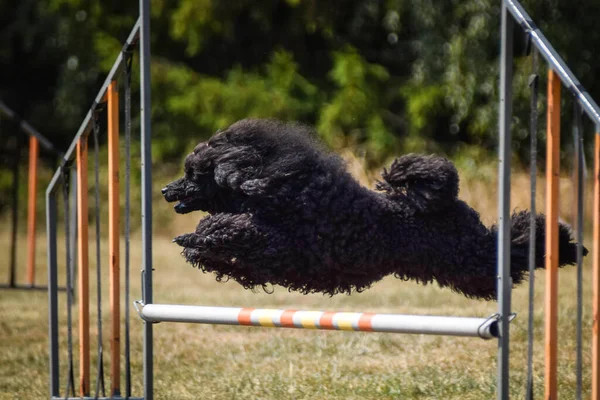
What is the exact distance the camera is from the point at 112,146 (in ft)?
10.6

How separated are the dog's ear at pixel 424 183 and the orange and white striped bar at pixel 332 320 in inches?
19.5

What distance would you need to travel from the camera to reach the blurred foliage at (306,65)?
10.7 meters

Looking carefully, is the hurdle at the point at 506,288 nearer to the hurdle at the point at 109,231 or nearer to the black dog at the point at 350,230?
the black dog at the point at 350,230

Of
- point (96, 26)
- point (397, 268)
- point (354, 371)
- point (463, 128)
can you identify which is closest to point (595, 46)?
point (463, 128)

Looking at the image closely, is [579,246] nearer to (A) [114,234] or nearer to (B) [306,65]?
(A) [114,234]

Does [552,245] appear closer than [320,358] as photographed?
Yes

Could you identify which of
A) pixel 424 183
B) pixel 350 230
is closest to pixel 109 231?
pixel 350 230

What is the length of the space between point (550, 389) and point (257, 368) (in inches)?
82.7

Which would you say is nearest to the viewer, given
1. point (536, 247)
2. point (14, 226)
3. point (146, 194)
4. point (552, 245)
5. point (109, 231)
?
point (552, 245)

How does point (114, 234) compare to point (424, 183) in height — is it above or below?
below

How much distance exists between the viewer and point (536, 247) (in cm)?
295

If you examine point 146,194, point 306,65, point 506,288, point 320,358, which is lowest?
point 320,358

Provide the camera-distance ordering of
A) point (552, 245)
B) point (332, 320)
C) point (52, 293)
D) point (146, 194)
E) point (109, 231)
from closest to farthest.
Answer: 1. point (552, 245)
2. point (332, 320)
3. point (146, 194)
4. point (109, 231)
5. point (52, 293)

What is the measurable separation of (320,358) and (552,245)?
220 cm
